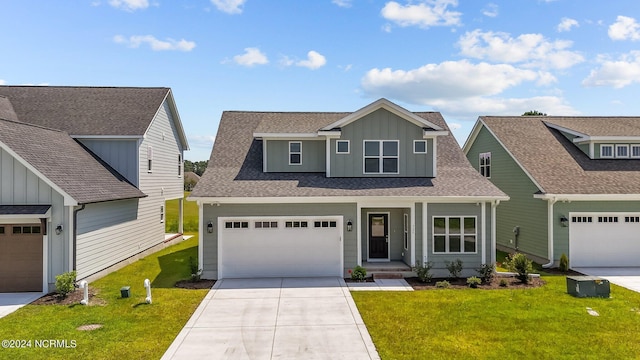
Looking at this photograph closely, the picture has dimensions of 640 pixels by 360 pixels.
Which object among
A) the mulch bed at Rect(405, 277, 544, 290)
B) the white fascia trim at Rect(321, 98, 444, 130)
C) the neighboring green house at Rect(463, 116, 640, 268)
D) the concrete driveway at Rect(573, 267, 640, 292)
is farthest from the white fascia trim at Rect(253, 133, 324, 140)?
the concrete driveway at Rect(573, 267, 640, 292)

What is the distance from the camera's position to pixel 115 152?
18219 millimetres

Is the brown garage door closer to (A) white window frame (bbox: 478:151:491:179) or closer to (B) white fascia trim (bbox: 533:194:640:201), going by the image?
(B) white fascia trim (bbox: 533:194:640:201)

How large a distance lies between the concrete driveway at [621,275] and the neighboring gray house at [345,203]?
167 inches

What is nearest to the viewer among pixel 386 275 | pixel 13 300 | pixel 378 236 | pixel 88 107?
pixel 13 300

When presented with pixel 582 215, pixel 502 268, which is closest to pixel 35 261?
pixel 502 268

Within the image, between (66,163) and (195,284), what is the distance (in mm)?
6498

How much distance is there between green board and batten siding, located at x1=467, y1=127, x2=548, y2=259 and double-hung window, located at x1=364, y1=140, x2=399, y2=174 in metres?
6.40

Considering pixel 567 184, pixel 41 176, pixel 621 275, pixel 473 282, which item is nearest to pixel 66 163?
pixel 41 176

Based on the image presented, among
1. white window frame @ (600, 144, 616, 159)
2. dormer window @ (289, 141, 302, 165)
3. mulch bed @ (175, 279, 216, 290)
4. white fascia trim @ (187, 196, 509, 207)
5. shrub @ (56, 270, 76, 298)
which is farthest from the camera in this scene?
white window frame @ (600, 144, 616, 159)

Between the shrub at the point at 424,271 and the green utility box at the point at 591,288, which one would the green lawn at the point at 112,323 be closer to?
the shrub at the point at 424,271

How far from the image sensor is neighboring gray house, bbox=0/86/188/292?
40.6 feet

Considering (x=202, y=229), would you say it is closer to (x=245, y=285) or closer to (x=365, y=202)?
(x=245, y=285)

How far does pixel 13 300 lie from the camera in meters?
11.8

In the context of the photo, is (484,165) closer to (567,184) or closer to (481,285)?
(567,184)
